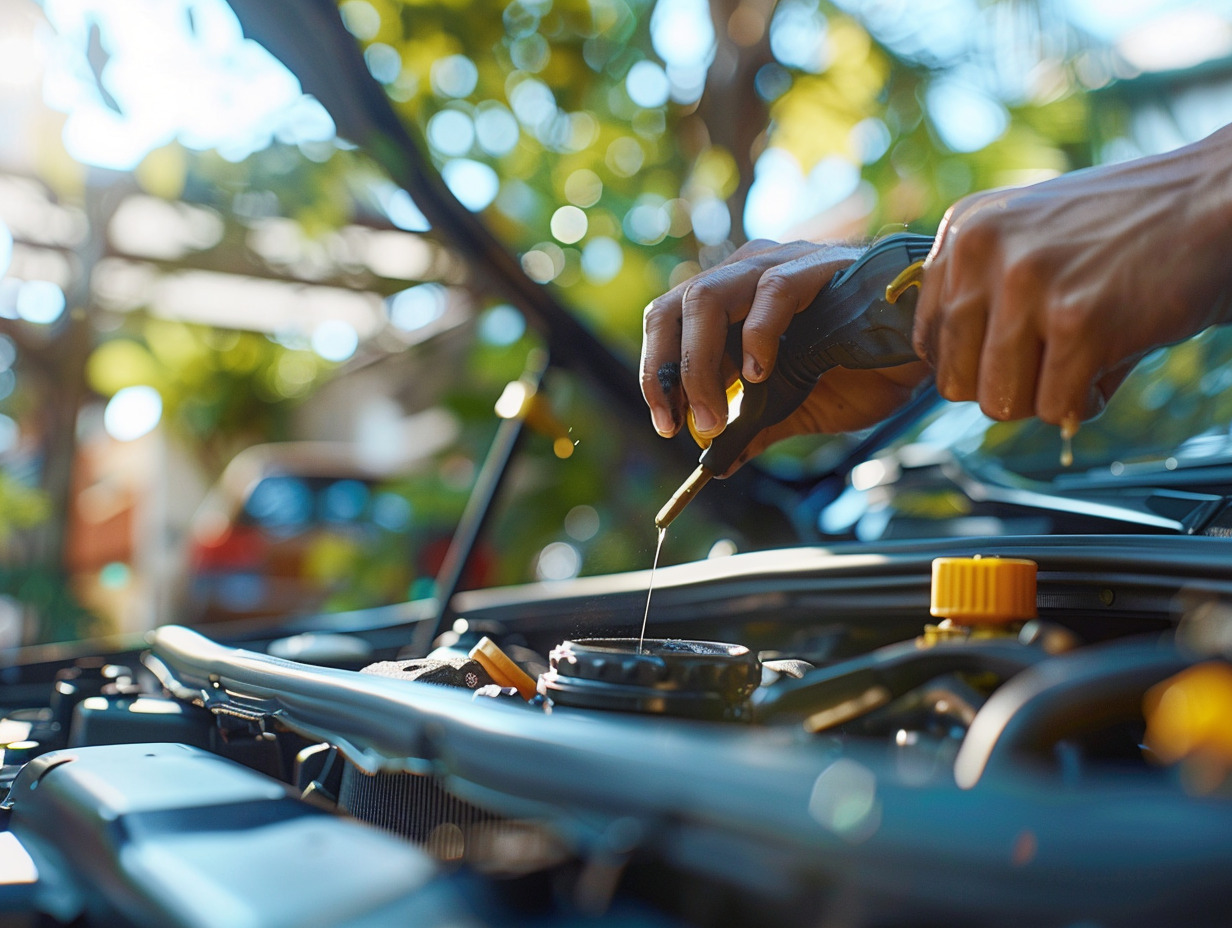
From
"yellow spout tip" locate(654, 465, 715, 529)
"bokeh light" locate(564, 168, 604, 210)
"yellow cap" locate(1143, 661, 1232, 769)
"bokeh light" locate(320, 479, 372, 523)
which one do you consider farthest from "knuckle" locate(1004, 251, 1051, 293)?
"bokeh light" locate(320, 479, 372, 523)

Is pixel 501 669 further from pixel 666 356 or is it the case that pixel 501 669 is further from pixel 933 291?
pixel 933 291

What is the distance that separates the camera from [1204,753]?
44 cm

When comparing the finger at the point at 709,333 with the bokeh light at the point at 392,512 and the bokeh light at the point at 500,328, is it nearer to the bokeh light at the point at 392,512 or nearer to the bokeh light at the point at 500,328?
the bokeh light at the point at 500,328

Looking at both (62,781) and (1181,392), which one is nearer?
(62,781)

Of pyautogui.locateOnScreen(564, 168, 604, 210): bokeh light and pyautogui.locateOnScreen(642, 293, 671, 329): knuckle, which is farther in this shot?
pyautogui.locateOnScreen(564, 168, 604, 210): bokeh light

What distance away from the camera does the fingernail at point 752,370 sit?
107 cm

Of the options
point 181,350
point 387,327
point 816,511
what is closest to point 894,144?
point 816,511

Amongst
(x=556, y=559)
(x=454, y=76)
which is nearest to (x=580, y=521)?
(x=556, y=559)

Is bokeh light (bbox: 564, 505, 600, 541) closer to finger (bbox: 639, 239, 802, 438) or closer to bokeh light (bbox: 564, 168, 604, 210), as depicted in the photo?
bokeh light (bbox: 564, 168, 604, 210)

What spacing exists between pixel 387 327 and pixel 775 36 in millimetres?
3716

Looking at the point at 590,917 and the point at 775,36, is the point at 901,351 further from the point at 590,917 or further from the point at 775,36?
the point at 775,36

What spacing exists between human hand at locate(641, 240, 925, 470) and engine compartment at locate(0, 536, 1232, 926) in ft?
0.96

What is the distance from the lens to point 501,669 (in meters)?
0.92

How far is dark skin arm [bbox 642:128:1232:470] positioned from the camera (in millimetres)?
840
